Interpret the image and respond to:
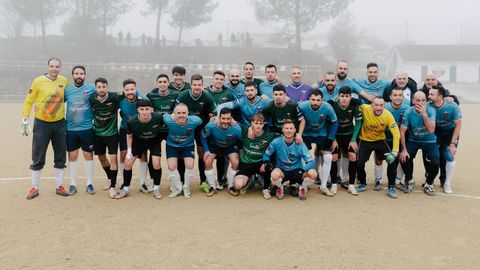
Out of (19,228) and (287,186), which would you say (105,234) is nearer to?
(19,228)

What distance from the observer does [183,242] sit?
461 centimetres

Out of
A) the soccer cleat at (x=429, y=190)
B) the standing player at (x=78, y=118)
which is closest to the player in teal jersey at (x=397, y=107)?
the soccer cleat at (x=429, y=190)

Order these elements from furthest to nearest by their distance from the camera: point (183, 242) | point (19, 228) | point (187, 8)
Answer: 1. point (187, 8)
2. point (19, 228)
3. point (183, 242)

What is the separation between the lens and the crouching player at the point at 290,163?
21.2ft

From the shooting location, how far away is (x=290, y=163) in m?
6.61

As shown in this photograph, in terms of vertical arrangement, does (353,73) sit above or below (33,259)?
above

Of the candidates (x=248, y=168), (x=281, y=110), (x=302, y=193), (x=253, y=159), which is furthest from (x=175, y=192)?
(x=281, y=110)

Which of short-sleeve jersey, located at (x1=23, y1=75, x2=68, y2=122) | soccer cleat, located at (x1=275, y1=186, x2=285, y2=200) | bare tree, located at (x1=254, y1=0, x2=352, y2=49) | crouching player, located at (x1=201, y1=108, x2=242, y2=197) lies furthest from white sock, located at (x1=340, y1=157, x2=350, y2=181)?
bare tree, located at (x1=254, y1=0, x2=352, y2=49)

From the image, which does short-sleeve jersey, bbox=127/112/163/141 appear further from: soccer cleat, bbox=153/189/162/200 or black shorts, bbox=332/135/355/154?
black shorts, bbox=332/135/355/154

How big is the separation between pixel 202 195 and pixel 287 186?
1.54 meters

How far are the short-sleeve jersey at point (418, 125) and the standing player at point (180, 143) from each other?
3.57 meters

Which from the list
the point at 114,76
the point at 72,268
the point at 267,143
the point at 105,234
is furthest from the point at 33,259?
the point at 114,76

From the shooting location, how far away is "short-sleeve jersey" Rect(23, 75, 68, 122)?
6449 mm

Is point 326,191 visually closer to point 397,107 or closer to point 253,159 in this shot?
point 253,159
